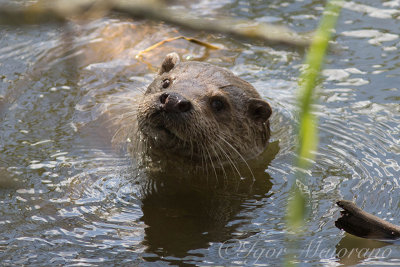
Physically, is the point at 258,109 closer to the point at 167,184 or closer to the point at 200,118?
the point at 200,118

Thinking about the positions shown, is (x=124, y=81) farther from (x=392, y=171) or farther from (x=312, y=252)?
(x=312, y=252)

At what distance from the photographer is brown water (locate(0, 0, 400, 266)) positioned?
4051 millimetres

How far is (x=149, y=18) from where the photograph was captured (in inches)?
305

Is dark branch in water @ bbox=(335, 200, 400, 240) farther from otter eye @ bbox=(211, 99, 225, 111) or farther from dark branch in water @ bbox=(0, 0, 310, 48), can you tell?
dark branch in water @ bbox=(0, 0, 310, 48)

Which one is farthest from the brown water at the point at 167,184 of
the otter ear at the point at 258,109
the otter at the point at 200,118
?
the otter ear at the point at 258,109

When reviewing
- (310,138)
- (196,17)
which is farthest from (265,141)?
(310,138)

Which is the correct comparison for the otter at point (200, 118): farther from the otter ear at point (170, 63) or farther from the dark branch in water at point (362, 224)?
the dark branch in water at point (362, 224)

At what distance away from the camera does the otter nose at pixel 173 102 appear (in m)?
4.34

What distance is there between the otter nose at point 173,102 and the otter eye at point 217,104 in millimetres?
581

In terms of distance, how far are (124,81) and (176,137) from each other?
202 centimetres

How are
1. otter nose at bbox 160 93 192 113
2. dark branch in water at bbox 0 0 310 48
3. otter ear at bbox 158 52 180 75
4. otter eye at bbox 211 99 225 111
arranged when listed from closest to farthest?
1. otter nose at bbox 160 93 192 113
2. otter eye at bbox 211 99 225 111
3. otter ear at bbox 158 52 180 75
4. dark branch in water at bbox 0 0 310 48

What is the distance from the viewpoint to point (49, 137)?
18.7 ft

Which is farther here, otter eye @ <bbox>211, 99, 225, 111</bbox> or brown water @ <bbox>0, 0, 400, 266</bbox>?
otter eye @ <bbox>211, 99, 225, 111</bbox>

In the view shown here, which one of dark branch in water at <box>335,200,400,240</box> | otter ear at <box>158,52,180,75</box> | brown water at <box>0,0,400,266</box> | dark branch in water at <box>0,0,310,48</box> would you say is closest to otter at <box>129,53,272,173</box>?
otter ear at <box>158,52,180,75</box>
